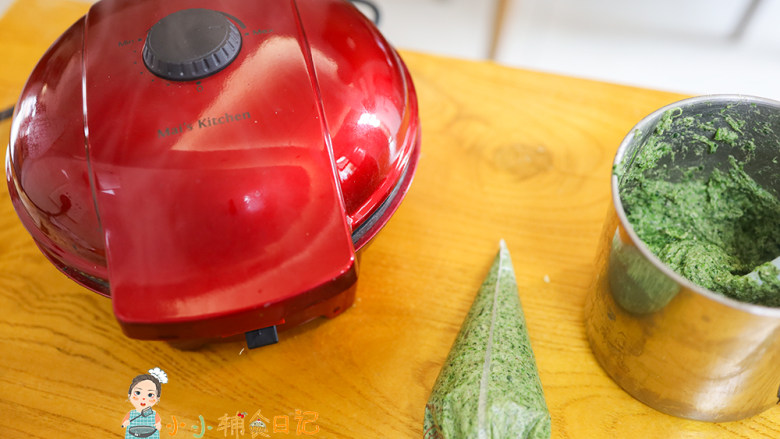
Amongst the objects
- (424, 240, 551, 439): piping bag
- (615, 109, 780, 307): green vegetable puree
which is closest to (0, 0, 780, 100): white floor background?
(615, 109, 780, 307): green vegetable puree

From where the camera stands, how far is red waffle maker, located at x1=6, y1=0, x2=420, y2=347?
0.48 meters

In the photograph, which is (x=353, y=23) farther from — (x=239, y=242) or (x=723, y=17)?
(x=723, y=17)

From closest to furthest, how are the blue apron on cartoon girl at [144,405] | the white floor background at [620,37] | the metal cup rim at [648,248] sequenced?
the metal cup rim at [648,248], the blue apron on cartoon girl at [144,405], the white floor background at [620,37]

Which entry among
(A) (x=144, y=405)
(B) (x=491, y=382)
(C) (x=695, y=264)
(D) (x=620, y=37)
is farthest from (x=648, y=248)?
(D) (x=620, y=37)

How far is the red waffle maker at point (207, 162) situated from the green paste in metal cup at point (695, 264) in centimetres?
22

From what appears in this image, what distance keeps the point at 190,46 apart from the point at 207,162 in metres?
0.11

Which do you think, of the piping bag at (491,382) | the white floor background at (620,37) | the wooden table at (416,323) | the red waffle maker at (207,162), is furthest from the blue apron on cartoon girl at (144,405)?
the white floor background at (620,37)

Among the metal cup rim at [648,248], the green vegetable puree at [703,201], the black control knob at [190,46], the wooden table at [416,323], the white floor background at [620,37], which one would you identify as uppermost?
the black control knob at [190,46]

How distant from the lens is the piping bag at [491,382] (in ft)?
1.66

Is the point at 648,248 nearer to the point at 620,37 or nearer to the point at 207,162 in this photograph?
the point at 207,162

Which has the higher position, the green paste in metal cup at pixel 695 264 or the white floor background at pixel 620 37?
the green paste in metal cup at pixel 695 264

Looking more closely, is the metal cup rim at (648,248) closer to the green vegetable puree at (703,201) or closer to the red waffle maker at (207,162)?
the green vegetable puree at (703,201)

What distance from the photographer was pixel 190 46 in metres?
0.52

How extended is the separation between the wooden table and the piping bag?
30 millimetres
